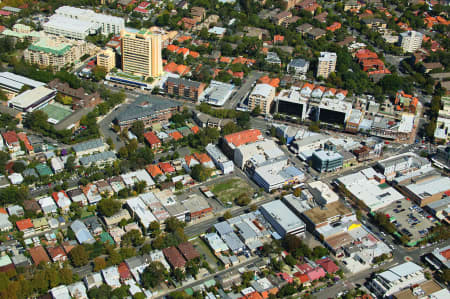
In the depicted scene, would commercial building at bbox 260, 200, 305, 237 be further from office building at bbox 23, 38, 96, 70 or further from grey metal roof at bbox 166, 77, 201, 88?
office building at bbox 23, 38, 96, 70

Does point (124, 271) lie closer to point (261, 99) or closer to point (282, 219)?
point (282, 219)

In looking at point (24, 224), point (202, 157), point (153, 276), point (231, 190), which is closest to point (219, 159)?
point (202, 157)

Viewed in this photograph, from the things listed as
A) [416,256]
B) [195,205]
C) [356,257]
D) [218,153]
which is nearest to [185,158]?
[218,153]

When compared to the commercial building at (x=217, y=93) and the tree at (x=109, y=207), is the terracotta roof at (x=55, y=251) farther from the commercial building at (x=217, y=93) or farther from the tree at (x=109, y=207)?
the commercial building at (x=217, y=93)

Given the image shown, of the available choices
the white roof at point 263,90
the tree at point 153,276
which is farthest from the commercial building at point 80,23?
the tree at point 153,276

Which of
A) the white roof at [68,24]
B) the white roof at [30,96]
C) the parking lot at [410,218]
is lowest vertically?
the parking lot at [410,218]

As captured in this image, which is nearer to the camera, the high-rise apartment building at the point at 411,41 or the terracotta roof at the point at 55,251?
the terracotta roof at the point at 55,251
